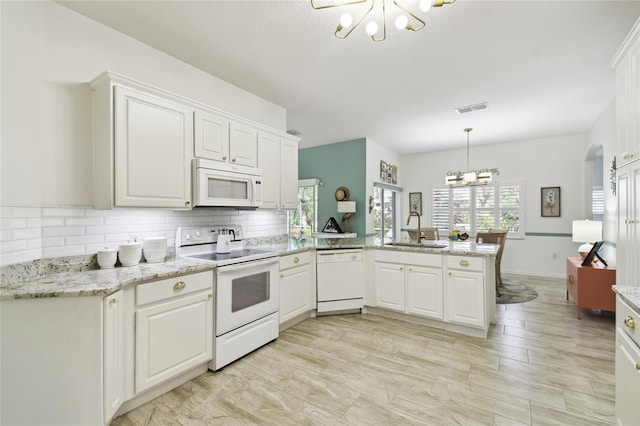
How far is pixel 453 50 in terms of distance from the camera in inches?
103

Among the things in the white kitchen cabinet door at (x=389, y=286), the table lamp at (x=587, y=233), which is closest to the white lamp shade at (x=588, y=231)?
the table lamp at (x=587, y=233)

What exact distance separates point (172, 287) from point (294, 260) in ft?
4.65

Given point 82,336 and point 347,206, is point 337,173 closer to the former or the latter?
point 347,206

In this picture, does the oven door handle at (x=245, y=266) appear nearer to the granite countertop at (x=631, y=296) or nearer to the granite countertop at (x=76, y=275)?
the granite countertop at (x=76, y=275)

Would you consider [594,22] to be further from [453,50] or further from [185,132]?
[185,132]

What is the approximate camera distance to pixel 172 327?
208 cm

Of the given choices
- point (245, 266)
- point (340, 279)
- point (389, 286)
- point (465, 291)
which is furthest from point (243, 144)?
point (465, 291)

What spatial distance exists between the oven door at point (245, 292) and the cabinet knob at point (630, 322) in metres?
2.36

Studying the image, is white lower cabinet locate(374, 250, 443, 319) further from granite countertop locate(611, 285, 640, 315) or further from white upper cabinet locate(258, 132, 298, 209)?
granite countertop locate(611, 285, 640, 315)

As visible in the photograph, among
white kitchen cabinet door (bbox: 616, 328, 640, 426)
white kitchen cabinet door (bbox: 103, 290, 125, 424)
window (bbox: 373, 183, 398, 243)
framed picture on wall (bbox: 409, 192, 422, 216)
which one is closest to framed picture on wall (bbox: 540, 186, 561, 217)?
framed picture on wall (bbox: 409, 192, 422, 216)

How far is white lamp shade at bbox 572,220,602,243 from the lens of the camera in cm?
400

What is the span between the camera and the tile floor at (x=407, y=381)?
6.14 ft

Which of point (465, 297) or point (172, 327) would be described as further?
point (465, 297)

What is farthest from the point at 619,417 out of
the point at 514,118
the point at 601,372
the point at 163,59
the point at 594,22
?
the point at 514,118
